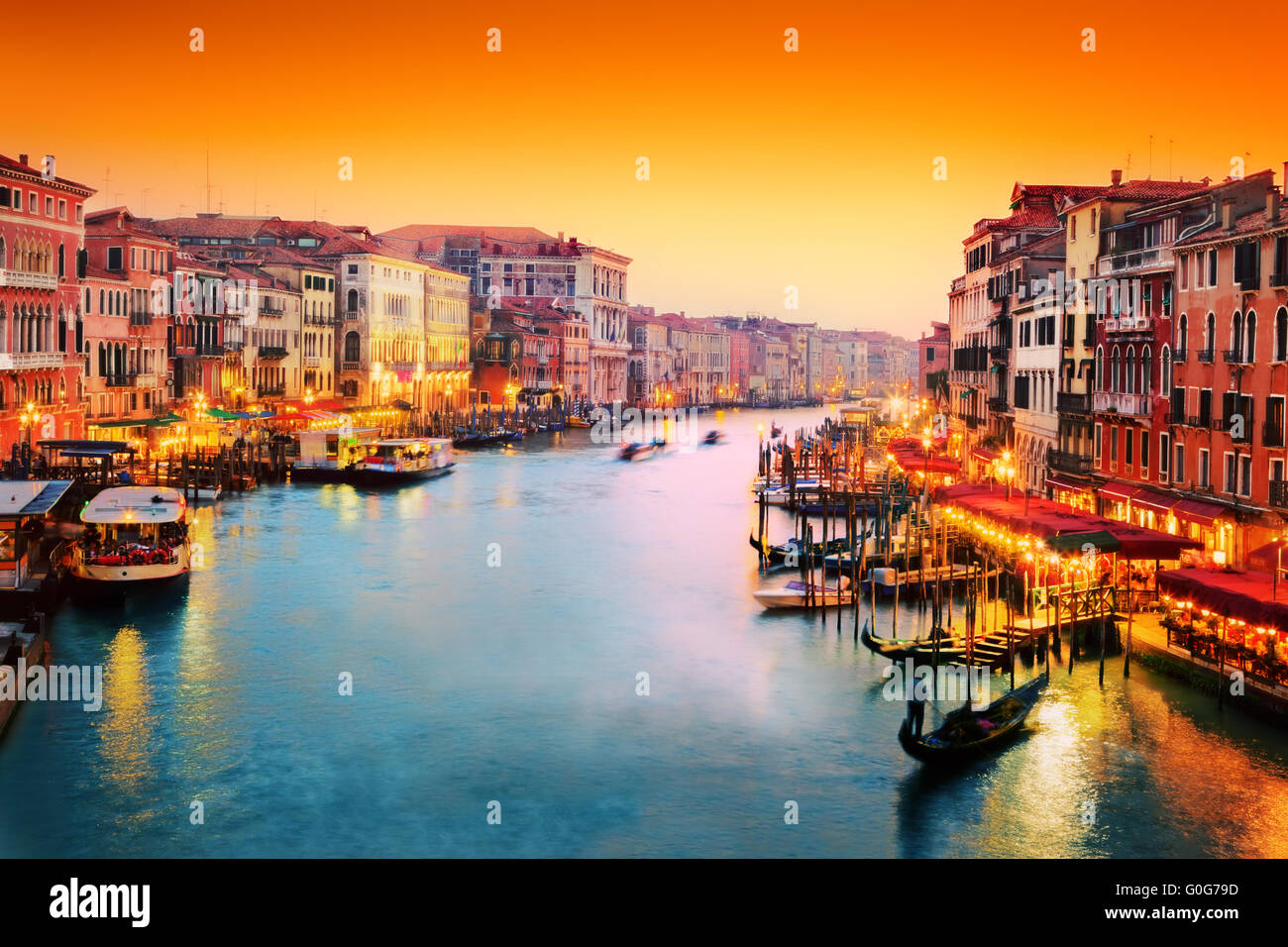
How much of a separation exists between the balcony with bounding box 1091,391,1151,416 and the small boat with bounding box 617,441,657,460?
33.5 metres

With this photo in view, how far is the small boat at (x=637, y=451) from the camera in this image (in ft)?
196

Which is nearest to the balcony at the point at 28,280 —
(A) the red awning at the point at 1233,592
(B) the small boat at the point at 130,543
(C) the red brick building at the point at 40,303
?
(C) the red brick building at the point at 40,303

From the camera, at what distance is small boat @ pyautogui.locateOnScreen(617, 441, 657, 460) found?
59656 millimetres

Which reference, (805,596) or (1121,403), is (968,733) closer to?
(805,596)

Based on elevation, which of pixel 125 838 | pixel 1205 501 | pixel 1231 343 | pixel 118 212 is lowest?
pixel 125 838

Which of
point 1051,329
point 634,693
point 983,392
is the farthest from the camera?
point 983,392

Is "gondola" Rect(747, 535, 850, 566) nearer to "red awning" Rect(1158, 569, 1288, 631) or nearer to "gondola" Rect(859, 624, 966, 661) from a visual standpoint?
"gondola" Rect(859, 624, 966, 661)

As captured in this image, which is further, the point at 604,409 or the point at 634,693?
the point at 604,409

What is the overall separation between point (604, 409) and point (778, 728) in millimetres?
78358

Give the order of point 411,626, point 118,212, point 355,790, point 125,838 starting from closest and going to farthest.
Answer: point 125,838
point 355,790
point 411,626
point 118,212

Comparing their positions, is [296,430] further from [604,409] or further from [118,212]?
[604,409]

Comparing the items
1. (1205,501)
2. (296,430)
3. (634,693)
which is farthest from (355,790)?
(296,430)

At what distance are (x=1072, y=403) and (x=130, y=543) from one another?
1700cm

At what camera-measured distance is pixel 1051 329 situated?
30.6 meters
